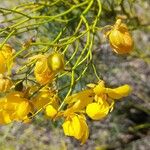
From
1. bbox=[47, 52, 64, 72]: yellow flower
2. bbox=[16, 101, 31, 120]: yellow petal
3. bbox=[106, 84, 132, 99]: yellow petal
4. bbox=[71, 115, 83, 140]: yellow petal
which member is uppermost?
bbox=[47, 52, 64, 72]: yellow flower

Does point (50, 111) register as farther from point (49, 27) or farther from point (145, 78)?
A: point (145, 78)

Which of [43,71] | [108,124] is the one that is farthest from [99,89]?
[108,124]

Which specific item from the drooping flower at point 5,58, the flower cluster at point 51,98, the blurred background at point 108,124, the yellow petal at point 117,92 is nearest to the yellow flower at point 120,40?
the flower cluster at point 51,98

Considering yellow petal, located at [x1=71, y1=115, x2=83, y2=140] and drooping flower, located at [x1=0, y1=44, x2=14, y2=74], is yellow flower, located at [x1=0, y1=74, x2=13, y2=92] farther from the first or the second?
yellow petal, located at [x1=71, y1=115, x2=83, y2=140]

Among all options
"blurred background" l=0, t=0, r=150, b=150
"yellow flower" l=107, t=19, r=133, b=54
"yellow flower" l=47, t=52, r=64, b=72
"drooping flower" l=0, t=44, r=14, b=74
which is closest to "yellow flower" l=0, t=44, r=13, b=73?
"drooping flower" l=0, t=44, r=14, b=74

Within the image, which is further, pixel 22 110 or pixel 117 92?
pixel 117 92

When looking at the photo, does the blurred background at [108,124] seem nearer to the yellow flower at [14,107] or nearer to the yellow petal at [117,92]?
the yellow petal at [117,92]

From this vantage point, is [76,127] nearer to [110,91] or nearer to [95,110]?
[95,110]
